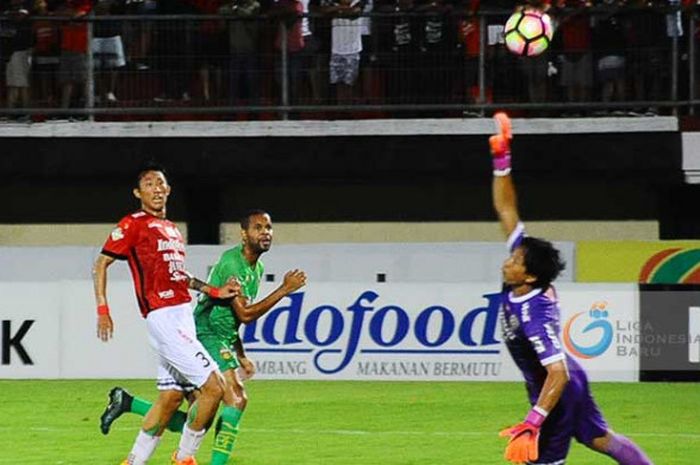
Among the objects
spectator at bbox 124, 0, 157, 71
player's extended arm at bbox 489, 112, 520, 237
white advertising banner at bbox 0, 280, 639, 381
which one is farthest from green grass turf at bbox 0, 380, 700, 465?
spectator at bbox 124, 0, 157, 71

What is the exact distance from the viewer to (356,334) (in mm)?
19031

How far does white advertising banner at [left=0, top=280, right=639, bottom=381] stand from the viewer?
18.8 m

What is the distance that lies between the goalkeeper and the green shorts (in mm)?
3370

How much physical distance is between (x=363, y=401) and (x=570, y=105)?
5746mm

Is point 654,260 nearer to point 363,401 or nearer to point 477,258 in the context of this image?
point 477,258

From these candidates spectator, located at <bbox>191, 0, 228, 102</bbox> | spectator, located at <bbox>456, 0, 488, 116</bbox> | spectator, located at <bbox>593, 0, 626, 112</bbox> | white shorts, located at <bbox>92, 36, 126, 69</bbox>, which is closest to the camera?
spectator, located at <bbox>593, 0, 626, 112</bbox>

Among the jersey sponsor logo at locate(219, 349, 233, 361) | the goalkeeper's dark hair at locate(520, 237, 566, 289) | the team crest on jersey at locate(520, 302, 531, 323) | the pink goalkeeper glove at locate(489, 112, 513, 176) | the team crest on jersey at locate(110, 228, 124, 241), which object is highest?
the pink goalkeeper glove at locate(489, 112, 513, 176)

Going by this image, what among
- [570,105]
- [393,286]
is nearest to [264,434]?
[393,286]

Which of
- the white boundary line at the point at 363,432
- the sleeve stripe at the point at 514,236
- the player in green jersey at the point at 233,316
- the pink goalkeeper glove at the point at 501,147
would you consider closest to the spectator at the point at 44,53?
the white boundary line at the point at 363,432

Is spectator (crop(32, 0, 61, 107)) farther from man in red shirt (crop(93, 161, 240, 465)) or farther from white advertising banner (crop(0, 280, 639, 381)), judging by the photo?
man in red shirt (crop(93, 161, 240, 465))

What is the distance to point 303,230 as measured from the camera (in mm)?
24281

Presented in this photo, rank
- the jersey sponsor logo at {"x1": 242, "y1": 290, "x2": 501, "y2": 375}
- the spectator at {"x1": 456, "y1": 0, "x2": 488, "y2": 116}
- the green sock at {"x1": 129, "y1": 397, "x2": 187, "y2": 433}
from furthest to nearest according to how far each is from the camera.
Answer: the spectator at {"x1": 456, "y1": 0, "x2": 488, "y2": 116} → the jersey sponsor logo at {"x1": 242, "y1": 290, "x2": 501, "y2": 375} → the green sock at {"x1": 129, "y1": 397, "x2": 187, "y2": 433}

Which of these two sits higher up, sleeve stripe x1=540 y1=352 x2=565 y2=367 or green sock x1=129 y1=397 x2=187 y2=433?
sleeve stripe x1=540 y1=352 x2=565 y2=367

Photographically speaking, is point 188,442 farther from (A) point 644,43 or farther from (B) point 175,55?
(A) point 644,43
